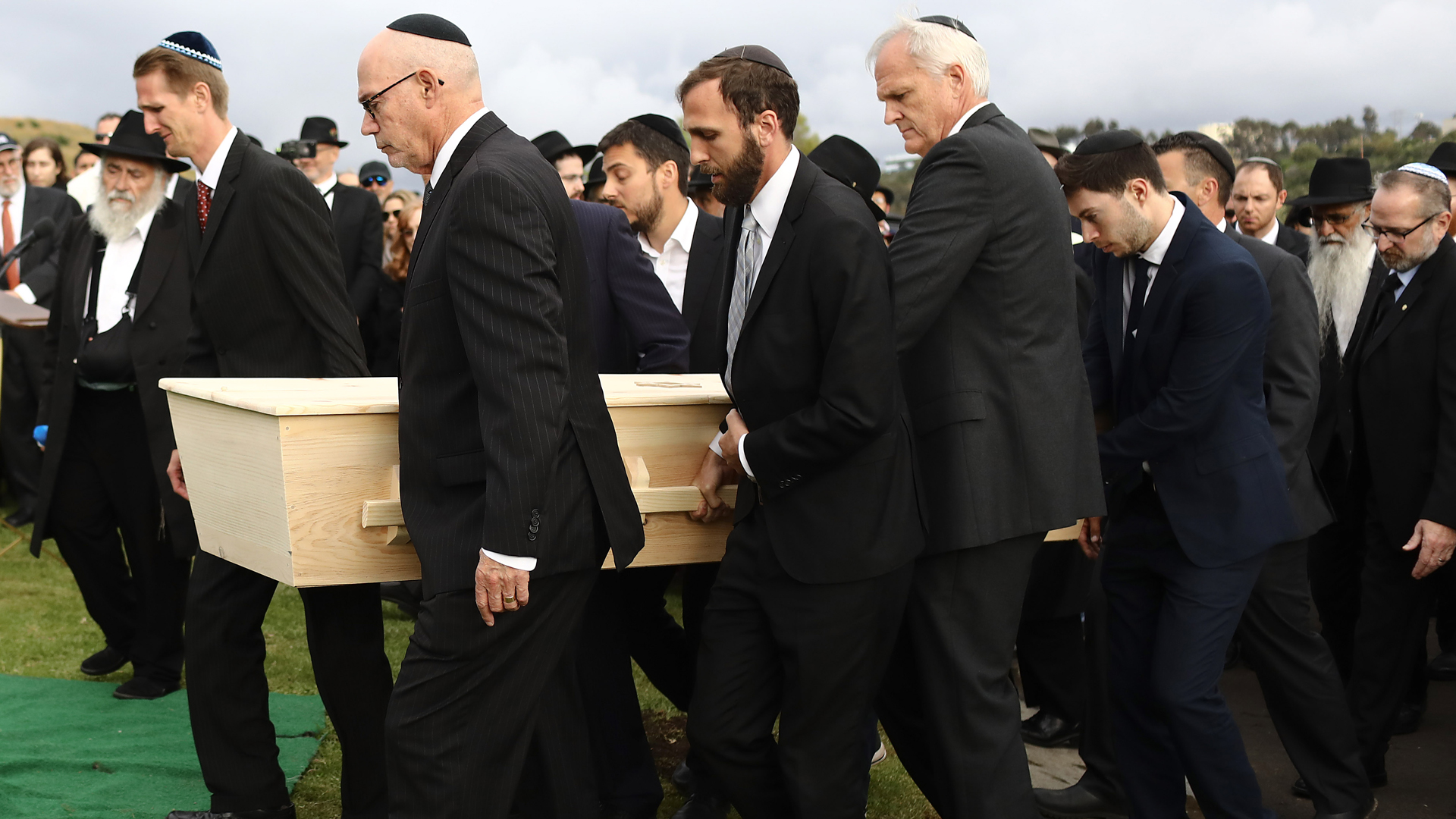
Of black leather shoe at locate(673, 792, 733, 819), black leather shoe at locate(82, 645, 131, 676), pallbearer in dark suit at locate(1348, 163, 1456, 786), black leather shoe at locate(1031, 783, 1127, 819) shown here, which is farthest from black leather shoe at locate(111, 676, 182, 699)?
pallbearer in dark suit at locate(1348, 163, 1456, 786)

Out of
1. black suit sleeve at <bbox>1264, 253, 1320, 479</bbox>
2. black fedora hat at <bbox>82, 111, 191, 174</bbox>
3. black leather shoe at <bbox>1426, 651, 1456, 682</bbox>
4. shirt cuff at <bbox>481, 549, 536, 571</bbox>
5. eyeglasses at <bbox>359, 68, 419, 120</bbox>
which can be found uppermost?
black fedora hat at <bbox>82, 111, 191, 174</bbox>

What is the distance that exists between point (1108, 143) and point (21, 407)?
25.7ft

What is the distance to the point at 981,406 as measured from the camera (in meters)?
3.00

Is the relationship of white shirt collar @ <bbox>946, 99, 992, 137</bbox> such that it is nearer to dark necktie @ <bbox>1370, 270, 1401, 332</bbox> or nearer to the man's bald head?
the man's bald head

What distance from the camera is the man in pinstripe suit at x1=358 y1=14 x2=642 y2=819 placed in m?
2.46

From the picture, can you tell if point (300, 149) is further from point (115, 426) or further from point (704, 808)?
point (704, 808)

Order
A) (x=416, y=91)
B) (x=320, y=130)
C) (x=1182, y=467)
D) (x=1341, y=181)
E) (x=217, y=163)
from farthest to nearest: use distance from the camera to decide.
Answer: (x=320, y=130) → (x=1341, y=181) → (x=217, y=163) → (x=1182, y=467) → (x=416, y=91)

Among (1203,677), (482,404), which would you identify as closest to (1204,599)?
(1203,677)

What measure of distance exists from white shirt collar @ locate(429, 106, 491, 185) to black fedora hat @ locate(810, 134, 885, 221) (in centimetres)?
212

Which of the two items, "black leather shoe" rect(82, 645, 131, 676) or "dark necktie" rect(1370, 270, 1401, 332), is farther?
"black leather shoe" rect(82, 645, 131, 676)

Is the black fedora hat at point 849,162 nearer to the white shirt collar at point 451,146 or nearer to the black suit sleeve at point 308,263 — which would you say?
the black suit sleeve at point 308,263

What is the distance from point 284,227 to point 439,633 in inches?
68.3

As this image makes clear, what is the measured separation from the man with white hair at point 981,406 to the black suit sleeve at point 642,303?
1137 mm

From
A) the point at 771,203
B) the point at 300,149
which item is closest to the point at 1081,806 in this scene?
the point at 771,203
